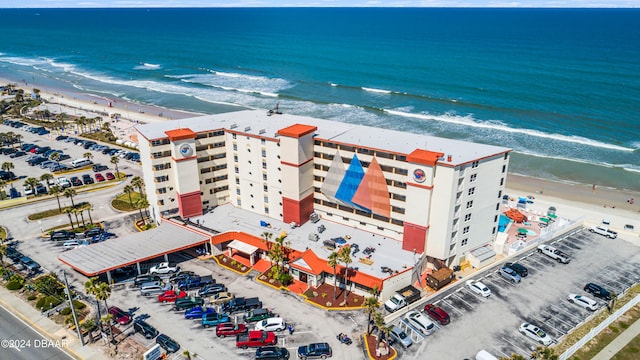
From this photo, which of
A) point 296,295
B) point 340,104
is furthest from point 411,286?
point 340,104

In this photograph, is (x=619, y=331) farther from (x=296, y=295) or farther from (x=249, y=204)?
(x=249, y=204)

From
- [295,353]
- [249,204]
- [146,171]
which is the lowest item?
[295,353]

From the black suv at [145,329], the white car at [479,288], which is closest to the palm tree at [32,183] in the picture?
the black suv at [145,329]

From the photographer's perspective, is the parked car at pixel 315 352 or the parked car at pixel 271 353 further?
the parked car at pixel 315 352

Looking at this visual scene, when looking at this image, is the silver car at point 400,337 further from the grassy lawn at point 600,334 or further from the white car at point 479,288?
the grassy lawn at point 600,334

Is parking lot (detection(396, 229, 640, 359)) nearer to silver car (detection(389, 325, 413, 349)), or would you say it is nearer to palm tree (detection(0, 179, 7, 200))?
silver car (detection(389, 325, 413, 349))

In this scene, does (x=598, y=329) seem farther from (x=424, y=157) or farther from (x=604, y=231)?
(x=424, y=157)

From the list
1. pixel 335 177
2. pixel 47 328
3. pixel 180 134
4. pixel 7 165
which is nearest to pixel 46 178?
pixel 7 165
